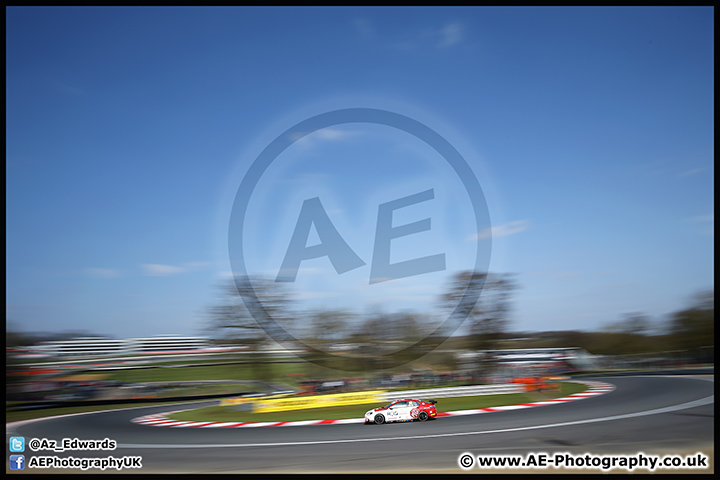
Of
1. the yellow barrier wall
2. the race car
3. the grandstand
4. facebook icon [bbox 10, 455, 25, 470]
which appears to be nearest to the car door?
the race car

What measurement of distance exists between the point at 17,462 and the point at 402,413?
1076 cm

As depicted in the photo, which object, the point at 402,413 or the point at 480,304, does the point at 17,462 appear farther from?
the point at 480,304

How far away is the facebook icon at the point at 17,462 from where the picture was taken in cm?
971

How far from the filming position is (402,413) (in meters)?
15.8

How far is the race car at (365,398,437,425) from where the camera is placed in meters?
15.7

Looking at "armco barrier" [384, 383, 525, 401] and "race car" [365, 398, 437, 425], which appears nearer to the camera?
"race car" [365, 398, 437, 425]

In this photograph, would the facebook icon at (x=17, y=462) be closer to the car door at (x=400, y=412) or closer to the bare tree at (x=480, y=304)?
the car door at (x=400, y=412)

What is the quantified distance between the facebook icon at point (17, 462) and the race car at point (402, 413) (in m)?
9.75

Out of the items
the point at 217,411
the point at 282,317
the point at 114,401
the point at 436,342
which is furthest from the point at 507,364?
the point at 114,401

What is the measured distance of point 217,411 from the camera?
23.3m

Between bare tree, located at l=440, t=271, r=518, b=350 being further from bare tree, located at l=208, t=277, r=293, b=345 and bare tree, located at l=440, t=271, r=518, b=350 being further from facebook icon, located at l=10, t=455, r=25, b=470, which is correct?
facebook icon, located at l=10, t=455, r=25, b=470

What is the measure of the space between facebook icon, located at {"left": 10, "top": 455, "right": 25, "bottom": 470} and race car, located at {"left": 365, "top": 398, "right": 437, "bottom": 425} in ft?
32.0
